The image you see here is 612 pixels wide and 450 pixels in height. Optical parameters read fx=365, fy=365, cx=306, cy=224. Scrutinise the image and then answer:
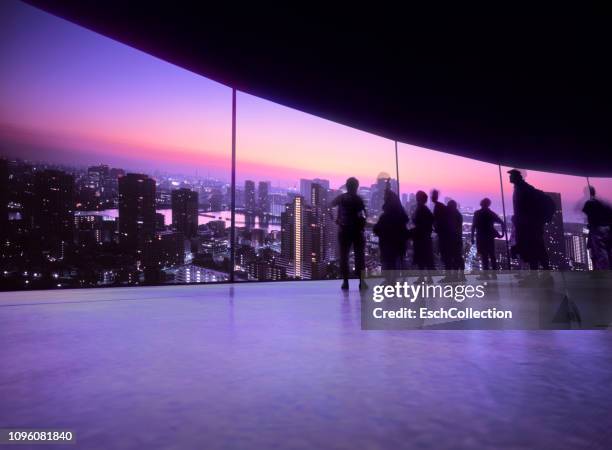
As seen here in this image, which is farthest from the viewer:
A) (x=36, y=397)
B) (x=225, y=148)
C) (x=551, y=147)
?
(x=551, y=147)

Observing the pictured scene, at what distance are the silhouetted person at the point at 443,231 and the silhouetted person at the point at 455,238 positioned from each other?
0.02 m

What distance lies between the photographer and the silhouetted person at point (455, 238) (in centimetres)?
595

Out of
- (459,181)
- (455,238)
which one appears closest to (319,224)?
(455,238)

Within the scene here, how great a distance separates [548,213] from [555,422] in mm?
4849

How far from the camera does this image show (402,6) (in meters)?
4.38

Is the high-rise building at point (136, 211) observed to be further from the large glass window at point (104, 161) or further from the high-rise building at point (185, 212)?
the high-rise building at point (185, 212)

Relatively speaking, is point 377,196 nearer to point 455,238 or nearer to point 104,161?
point 455,238

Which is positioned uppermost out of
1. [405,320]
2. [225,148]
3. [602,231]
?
[225,148]

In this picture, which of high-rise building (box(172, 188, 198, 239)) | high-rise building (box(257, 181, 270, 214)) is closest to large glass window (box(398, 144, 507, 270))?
high-rise building (box(257, 181, 270, 214))

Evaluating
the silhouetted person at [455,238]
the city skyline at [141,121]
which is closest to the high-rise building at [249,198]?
the city skyline at [141,121]

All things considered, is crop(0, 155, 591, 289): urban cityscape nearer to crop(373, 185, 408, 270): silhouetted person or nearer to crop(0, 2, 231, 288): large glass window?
crop(0, 2, 231, 288): large glass window

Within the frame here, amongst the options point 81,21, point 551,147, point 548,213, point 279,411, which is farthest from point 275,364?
point 551,147

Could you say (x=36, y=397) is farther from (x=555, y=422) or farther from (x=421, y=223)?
(x=421, y=223)

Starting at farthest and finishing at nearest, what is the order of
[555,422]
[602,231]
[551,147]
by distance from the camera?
[551,147] < [602,231] < [555,422]
